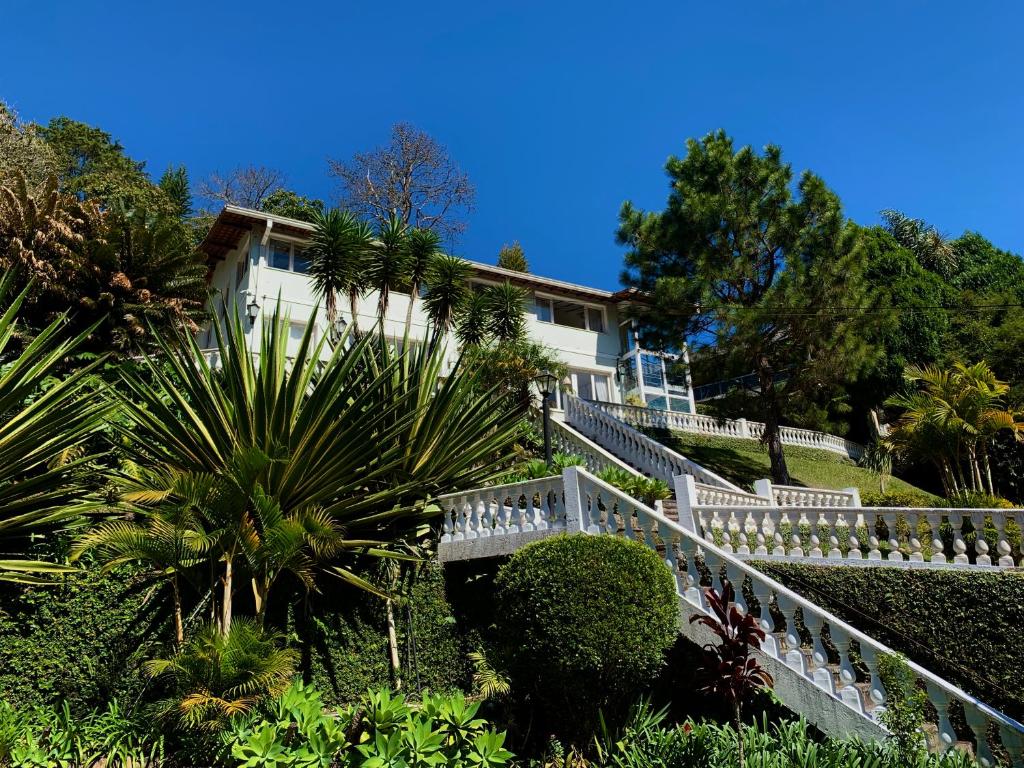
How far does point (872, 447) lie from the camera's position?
20.4 metres

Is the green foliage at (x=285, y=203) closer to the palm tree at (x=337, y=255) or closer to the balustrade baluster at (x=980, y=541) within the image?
the palm tree at (x=337, y=255)

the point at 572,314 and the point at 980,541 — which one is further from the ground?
the point at 572,314

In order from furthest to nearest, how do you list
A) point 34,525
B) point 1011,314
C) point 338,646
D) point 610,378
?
point 1011,314
point 610,378
point 338,646
point 34,525

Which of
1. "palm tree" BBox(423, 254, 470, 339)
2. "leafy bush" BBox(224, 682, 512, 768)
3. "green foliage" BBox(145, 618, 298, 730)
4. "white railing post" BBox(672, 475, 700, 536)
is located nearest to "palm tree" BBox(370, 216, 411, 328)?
"palm tree" BBox(423, 254, 470, 339)

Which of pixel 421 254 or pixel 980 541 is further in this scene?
pixel 421 254

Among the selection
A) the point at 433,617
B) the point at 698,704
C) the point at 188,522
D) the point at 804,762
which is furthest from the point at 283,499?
the point at 804,762

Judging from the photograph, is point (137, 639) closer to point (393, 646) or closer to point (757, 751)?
point (393, 646)

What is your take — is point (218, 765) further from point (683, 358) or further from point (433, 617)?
point (683, 358)

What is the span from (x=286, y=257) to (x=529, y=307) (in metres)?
8.51

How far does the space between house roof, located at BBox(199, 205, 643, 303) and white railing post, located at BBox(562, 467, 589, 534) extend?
1044 cm

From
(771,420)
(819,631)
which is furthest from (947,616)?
(771,420)

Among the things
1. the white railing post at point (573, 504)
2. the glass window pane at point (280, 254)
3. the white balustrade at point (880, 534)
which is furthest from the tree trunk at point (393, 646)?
the glass window pane at point (280, 254)

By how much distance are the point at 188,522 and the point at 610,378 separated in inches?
803

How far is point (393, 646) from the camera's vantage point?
31.2 feet
